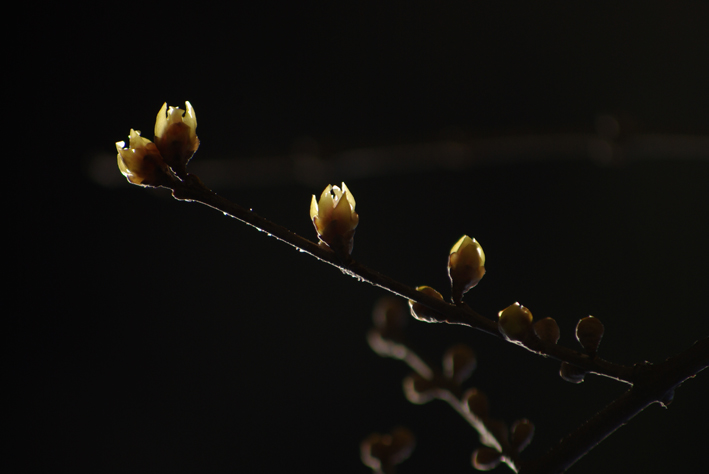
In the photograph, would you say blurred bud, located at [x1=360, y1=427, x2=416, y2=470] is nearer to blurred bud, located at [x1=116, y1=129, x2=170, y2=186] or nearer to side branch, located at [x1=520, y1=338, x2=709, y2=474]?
side branch, located at [x1=520, y1=338, x2=709, y2=474]

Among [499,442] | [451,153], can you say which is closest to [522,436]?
[499,442]

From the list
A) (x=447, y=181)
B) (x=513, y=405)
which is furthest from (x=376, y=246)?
(x=513, y=405)

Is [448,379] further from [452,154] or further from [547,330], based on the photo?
[452,154]

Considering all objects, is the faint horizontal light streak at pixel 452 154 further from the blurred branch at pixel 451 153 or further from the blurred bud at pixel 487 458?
the blurred bud at pixel 487 458

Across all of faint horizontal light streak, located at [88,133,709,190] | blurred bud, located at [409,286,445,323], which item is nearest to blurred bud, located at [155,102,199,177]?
blurred bud, located at [409,286,445,323]

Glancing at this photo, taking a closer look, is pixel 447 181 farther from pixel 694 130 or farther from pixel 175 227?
pixel 694 130

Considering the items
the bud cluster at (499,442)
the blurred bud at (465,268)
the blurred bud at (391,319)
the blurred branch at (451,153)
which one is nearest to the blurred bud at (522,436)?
the bud cluster at (499,442)
